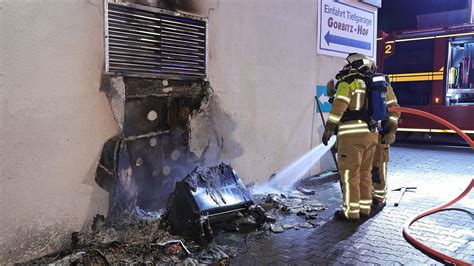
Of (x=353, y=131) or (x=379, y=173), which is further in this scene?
(x=379, y=173)

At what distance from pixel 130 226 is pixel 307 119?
3661mm

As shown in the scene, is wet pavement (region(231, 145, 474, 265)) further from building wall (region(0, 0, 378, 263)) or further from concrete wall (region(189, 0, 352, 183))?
building wall (region(0, 0, 378, 263))

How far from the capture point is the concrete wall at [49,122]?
3.30m

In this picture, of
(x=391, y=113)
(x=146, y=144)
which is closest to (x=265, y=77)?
(x=391, y=113)

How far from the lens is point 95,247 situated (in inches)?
141

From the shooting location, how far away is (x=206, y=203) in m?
3.96

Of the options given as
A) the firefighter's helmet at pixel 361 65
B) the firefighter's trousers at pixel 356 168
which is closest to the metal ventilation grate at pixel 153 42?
the firefighter's helmet at pixel 361 65

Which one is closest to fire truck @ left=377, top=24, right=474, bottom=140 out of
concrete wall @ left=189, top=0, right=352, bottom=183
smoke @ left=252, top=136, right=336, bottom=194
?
smoke @ left=252, top=136, right=336, bottom=194

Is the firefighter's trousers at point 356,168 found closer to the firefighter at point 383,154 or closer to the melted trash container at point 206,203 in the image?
the firefighter at point 383,154

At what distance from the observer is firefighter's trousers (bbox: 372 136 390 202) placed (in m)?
5.22

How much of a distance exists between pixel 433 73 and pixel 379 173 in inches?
302

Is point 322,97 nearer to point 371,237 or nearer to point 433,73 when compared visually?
point 371,237

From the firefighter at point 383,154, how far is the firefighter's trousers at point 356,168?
41 centimetres

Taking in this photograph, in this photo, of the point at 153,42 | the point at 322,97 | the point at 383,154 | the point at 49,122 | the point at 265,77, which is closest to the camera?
the point at 49,122
